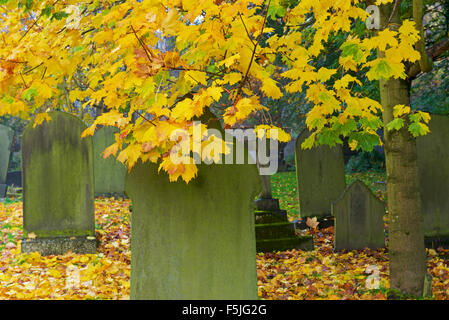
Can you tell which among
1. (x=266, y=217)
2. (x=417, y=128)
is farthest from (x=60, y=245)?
(x=417, y=128)

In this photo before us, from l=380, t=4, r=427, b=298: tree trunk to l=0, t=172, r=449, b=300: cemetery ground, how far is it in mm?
338

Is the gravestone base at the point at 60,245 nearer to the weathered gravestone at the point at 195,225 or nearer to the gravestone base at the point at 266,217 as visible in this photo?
the gravestone base at the point at 266,217

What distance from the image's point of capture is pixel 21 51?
3.44 meters

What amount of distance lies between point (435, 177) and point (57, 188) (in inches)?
227

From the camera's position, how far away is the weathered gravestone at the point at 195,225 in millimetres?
3234

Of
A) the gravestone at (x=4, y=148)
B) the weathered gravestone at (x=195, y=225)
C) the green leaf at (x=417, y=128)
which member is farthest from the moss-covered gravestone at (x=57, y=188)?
the gravestone at (x=4, y=148)

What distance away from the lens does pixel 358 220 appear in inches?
262

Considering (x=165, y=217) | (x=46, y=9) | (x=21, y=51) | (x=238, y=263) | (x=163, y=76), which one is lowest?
(x=238, y=263)

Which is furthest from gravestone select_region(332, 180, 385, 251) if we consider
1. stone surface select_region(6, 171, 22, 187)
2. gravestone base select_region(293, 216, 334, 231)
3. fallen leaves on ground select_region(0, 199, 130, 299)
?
stone surface select_region(6, 171, 22, 187)

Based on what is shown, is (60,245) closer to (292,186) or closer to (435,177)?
(435,177)

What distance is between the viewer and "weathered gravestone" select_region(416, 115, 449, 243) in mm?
6695
